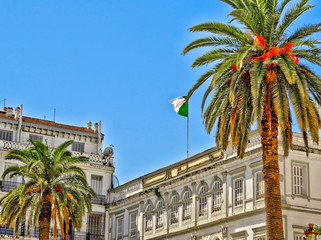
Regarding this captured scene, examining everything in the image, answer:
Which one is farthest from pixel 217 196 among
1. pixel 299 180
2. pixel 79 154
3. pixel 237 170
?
pixel 79 154

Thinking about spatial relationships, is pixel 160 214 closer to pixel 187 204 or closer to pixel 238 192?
pixel 187 204

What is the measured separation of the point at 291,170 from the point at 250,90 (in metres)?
16.2

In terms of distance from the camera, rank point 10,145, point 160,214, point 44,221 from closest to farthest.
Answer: point 44,221 → point 160,214 → point 10,145

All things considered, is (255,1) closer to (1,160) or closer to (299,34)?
(299,34)

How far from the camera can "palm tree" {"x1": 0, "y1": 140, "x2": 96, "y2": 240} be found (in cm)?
4916

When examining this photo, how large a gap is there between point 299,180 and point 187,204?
36.1 feet

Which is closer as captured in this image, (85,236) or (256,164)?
(256,164)

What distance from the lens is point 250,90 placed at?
34469mm

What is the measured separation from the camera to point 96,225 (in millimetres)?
68562

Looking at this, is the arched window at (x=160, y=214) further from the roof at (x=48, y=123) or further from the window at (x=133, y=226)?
the roof at (x=48, y=123)

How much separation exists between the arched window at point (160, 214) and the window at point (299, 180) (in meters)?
14.5

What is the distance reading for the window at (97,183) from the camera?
69.4 metres

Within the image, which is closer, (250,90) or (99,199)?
(250,90)

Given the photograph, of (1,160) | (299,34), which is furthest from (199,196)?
(299,34)
